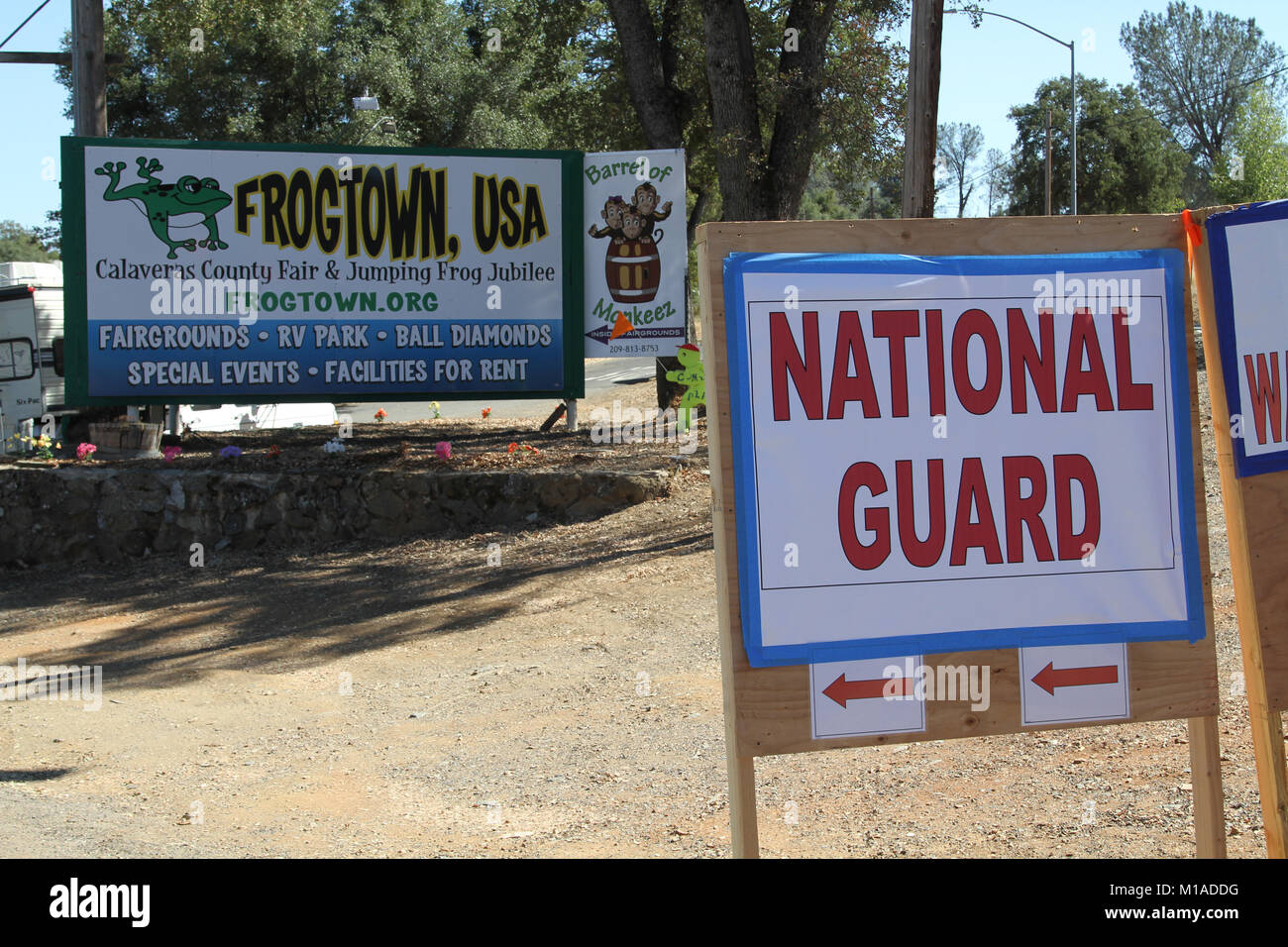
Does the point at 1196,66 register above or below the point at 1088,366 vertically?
above

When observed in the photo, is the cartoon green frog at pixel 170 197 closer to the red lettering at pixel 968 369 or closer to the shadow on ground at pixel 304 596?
the shadow on ground at pixel 304 596

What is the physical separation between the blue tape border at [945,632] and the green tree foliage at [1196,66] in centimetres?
7712

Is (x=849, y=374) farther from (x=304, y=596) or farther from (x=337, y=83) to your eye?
(x=337, y=83)

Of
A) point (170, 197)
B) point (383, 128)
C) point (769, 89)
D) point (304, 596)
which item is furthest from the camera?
point (383, 128)

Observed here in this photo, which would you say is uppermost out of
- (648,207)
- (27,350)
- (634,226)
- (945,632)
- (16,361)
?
(648,207)

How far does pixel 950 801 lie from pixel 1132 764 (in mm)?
852

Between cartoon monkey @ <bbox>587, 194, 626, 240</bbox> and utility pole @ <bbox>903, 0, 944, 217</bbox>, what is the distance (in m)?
4.20

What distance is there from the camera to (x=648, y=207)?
40.4 ft

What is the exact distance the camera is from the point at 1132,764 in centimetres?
493

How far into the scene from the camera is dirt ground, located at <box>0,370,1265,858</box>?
4699mm

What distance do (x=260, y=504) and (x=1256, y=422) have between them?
1049 centimetres

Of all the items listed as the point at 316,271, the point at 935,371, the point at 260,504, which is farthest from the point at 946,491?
the point at 260,504

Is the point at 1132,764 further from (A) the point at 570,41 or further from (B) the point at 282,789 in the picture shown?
(A) the point at 570,41
